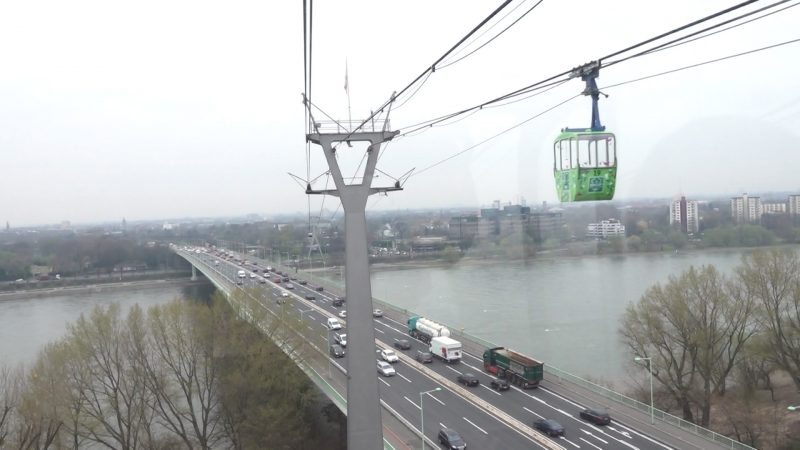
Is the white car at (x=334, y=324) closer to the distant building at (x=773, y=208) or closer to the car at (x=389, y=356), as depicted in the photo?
the car at (x=389, y=356)

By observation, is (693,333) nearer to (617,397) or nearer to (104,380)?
(617,397)

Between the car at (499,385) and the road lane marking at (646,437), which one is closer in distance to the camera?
the road lane marking at (646,437)

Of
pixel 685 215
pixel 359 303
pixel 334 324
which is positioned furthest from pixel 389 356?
pixel 685 215

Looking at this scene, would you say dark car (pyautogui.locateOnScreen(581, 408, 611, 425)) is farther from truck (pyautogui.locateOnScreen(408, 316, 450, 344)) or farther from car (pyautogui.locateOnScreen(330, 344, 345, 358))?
car (pyautogui.locateOnScreen(330, 344, 345, 358))

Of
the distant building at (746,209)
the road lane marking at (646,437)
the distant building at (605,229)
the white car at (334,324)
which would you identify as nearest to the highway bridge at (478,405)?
the road lane marking at (646,437)

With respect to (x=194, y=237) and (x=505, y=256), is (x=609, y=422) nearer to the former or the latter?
(x=505, y=256)
